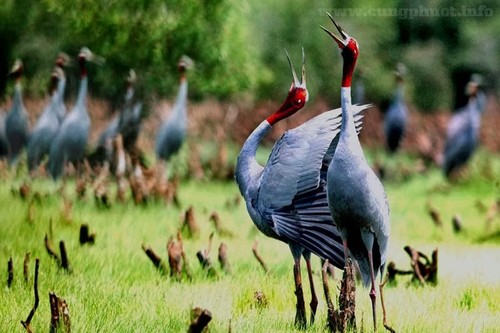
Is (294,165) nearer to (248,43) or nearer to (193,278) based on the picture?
(193,278)

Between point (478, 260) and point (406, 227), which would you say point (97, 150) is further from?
point (478, 260)

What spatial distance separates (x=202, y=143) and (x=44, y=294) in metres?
11.1

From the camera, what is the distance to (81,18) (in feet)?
37.1

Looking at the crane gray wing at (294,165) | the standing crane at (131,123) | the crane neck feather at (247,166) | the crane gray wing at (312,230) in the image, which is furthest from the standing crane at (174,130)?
the crane gray wing at (312,230)

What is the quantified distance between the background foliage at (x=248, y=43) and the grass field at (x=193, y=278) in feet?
8.46

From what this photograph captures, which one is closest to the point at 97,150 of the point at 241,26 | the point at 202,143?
the point at 241,26

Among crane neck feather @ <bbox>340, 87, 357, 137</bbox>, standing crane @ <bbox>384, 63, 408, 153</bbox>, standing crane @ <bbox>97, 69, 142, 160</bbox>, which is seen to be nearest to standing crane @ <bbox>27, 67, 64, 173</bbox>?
standing crane @ <bbox>97, 69, 142, 160</bbox>

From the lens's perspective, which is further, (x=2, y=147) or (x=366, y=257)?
(x=2, y=147)

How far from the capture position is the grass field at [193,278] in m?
4.39

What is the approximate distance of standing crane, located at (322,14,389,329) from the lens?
12.7 ft

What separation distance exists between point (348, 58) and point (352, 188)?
1.88 feet

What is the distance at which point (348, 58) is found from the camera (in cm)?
395

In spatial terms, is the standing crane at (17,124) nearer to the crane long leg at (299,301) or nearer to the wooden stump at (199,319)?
the crane long leg at (299,301)

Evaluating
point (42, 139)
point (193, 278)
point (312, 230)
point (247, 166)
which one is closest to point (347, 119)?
point (312, 230)
